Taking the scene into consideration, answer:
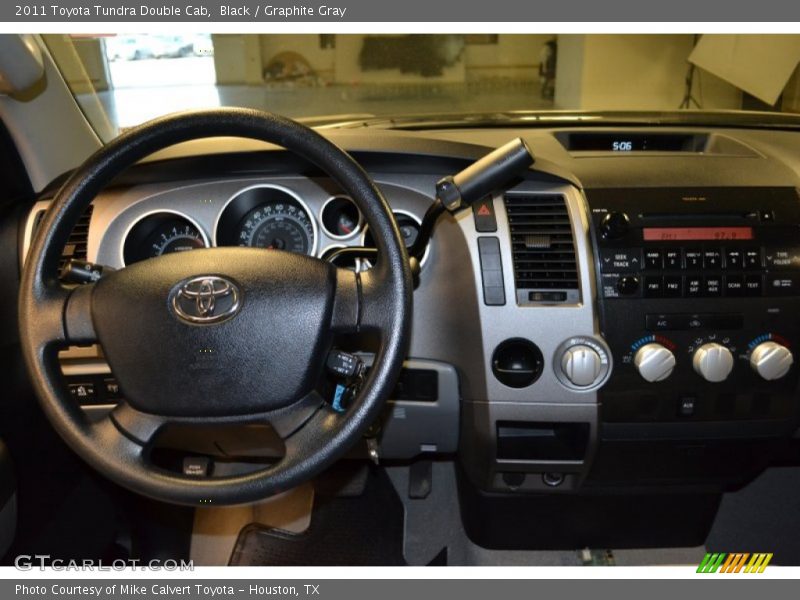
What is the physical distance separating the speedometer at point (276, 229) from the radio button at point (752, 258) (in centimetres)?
77

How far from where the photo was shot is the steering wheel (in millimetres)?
856

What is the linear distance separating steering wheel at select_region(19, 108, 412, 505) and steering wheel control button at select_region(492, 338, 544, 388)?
0.36 metres

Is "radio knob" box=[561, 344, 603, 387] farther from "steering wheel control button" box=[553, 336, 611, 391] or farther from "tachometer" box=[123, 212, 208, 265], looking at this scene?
"tachometer" box=[123, 212, 208, 265]

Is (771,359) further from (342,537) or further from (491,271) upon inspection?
(342,537)

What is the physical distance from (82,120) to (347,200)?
0.64 meters

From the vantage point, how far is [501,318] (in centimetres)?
115

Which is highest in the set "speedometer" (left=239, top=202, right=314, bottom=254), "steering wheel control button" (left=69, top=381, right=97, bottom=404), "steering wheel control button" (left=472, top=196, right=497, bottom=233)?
"steering wheel control button" (left=472, top=196, right=497, bottom=233)

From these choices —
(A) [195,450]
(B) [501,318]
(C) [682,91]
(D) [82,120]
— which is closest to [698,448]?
(B) [501,318]

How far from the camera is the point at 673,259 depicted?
1146 millimetres

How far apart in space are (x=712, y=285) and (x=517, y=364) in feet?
1.17

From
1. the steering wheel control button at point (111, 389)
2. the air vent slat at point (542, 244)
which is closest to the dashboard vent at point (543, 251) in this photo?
the air vent slat at point (542, 244)

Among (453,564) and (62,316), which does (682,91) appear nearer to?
(453,564)

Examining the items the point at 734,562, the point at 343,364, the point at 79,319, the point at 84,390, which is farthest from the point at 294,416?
the point at 734,562

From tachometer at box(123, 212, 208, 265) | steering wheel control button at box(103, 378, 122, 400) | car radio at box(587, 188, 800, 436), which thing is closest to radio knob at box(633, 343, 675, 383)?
car radio at box(587, 188, 800, 436)
